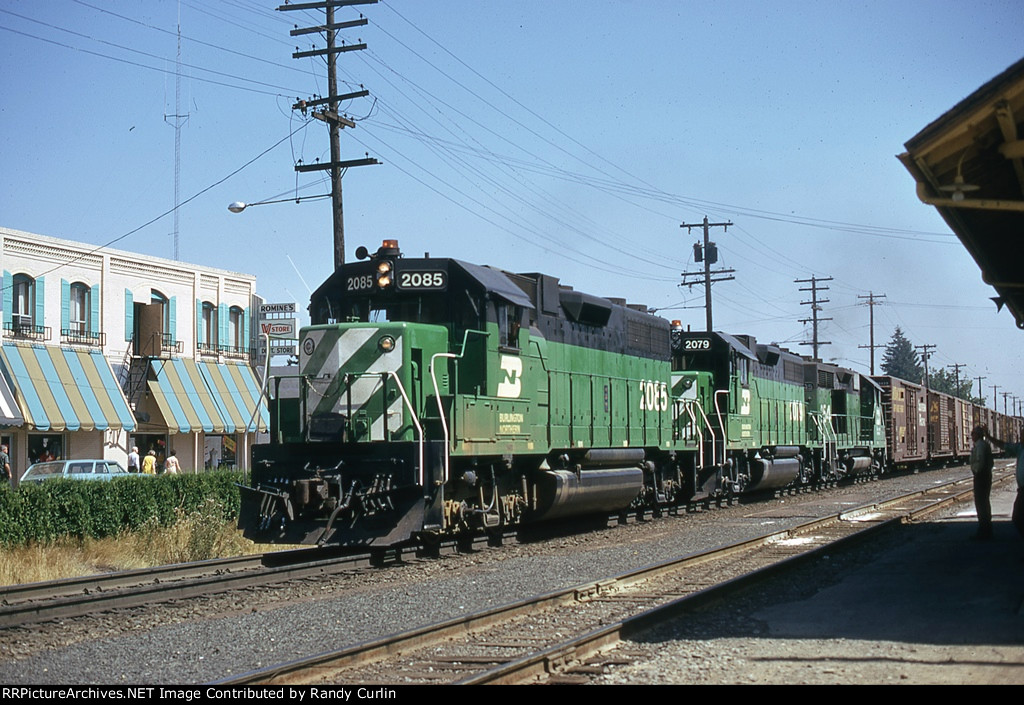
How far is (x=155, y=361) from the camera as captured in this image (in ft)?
112

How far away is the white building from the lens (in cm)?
2975

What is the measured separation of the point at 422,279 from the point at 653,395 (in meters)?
7.18

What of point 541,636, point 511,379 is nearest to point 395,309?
point 511,379

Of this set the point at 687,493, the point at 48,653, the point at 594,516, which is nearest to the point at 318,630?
the point at 48,653

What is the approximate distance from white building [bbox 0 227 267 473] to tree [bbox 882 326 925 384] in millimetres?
113492

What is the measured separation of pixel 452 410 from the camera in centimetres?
1266

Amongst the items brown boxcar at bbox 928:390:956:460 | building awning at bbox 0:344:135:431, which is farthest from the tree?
building awning at bbox 0:344:135:431

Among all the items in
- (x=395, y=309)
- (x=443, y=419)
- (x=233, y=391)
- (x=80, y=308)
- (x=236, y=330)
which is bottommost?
(x=443, y=419)

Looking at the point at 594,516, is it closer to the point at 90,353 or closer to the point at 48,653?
the point at 48,653

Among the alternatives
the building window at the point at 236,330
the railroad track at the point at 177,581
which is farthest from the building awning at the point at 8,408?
the railroad track at the point at 177,581

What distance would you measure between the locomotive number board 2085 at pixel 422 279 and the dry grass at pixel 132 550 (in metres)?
4.91

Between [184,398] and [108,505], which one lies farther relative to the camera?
[184,398]

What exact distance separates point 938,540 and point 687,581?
5.02 m

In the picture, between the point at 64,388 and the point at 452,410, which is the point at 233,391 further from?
the point at 452,410
